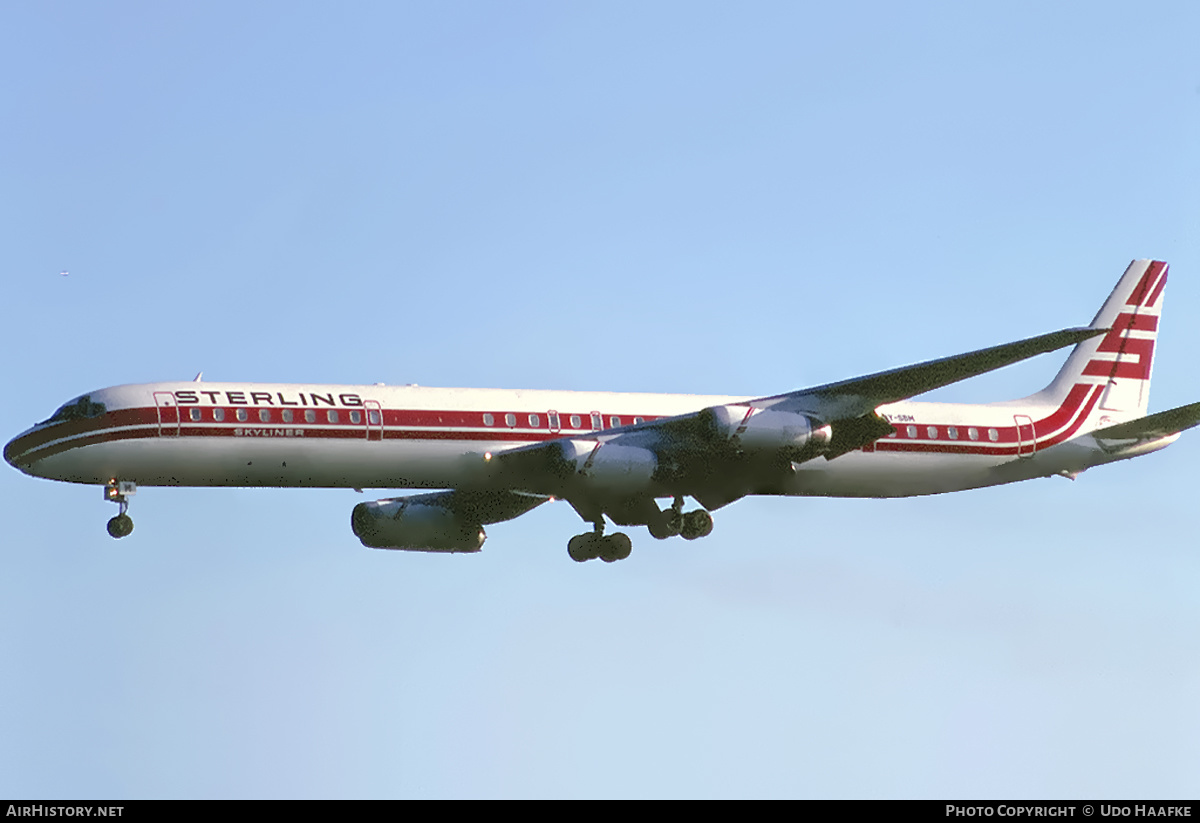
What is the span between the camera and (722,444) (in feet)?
154

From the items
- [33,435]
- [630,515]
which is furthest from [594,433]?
[33,435]

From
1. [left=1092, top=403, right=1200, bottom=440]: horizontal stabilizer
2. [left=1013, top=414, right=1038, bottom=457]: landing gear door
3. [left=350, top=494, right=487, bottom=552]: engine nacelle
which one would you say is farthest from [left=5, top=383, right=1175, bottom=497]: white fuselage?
[left=1092, top=403, right=1200, bottom=440]: horizontal stabilizer

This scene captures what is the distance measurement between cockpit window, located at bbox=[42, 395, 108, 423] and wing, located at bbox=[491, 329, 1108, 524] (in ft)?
33.2

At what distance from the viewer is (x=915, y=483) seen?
173 feet

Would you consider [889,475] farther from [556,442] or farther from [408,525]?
[408,525]

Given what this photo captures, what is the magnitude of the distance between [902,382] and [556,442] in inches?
354

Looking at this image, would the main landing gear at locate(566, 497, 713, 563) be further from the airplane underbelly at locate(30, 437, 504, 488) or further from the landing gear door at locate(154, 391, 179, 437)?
the landing gear door at locate(154, 391, 179, 437)

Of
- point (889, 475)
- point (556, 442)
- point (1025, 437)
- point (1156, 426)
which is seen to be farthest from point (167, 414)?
point (1156, 426)

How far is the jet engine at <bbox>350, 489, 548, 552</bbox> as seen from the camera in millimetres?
53312

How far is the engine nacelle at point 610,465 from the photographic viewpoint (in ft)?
151
